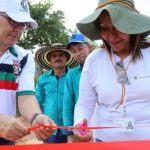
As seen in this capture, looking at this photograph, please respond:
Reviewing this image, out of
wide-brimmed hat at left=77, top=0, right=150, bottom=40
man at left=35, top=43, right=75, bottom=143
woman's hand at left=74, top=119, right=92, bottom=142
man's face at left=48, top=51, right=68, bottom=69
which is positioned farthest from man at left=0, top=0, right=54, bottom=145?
man's face at left=48, top=51, right=68, bottom=69

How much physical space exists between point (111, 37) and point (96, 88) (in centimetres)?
32

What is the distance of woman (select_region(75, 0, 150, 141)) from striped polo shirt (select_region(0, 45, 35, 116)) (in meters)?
0.35

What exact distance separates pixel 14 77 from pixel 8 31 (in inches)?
10.7

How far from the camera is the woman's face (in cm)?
254

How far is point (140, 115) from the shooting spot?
240cm

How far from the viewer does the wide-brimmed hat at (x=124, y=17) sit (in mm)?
2494

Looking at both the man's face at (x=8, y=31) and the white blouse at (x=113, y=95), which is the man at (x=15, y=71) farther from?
the white blouse at (x=113, y=95)

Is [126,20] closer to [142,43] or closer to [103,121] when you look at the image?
[142,43]

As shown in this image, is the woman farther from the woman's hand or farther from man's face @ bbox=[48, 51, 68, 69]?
man's face @ bbox=[48, 51, 68, 69]

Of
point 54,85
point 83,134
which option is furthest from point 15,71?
point 54,85

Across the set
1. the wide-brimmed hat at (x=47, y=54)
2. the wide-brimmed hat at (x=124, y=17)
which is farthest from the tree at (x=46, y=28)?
the wide-brimmed hat at (x=124, y=17)

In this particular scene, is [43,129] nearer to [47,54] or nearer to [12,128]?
[12,128]

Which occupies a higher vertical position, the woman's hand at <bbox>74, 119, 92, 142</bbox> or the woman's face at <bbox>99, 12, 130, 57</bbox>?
the woman's face at <bbox>99, 12, 130, 57</bbox>

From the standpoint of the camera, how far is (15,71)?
2.44 m
